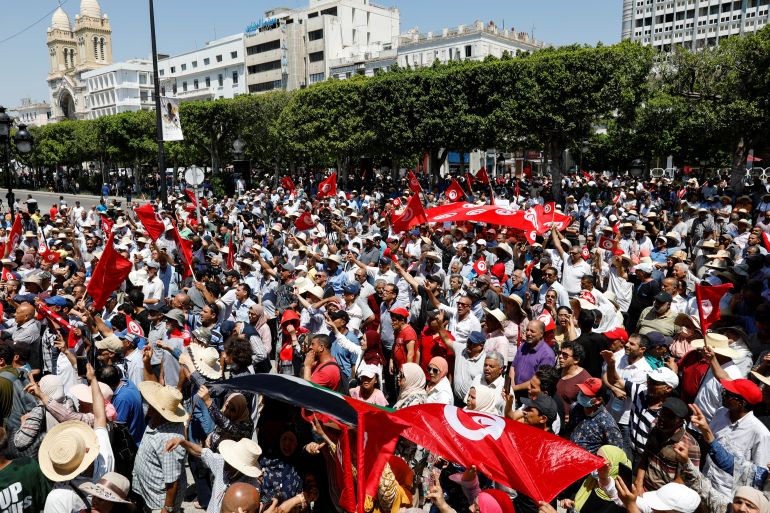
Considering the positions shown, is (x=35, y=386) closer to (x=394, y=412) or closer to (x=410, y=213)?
(x=394, y=412)

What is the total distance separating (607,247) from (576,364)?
5230mm

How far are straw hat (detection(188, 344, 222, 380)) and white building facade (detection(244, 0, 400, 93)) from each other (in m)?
70.6

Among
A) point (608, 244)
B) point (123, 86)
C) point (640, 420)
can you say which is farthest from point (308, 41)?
point (640, 420)

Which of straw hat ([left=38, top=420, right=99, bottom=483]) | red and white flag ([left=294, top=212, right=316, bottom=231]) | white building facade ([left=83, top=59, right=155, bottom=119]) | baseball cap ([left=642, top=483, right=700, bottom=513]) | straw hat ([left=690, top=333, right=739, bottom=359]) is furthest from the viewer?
white building facade ([left=83, top=59, right=155, bottom=119])

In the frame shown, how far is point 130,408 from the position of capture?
508 cm

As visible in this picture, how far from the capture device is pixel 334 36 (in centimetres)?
7469

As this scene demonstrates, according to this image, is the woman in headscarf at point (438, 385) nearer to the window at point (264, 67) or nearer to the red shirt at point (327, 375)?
the red shirt at point (327, 375)

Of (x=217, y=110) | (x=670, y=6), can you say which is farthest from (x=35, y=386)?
(x=670, y=6)

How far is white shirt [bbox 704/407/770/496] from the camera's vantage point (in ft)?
13.0

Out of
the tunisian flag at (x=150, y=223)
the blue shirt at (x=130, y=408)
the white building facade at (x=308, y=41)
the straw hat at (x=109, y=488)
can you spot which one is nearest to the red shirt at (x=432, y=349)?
the blue shirt at (x=130, y=408)

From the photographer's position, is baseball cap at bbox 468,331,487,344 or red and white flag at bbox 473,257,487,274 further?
red and white flag at bbox 473,257,487,274

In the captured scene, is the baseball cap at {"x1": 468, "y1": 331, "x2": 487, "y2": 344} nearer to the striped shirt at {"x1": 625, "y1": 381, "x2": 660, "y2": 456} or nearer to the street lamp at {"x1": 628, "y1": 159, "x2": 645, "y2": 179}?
the striped shirt at {"x1": 625, "y1": 381, "x2": 660, "y2": 456}

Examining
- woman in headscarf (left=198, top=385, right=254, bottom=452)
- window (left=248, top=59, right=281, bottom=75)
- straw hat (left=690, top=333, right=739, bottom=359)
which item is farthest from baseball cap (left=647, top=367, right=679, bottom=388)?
window (left=248, top=59, right=281, bottom=75)

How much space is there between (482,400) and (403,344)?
1.87 metres
